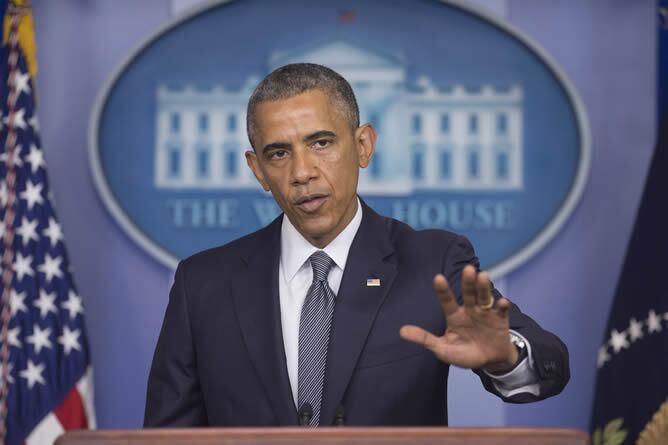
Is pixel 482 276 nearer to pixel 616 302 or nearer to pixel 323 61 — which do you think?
pixel 616 302

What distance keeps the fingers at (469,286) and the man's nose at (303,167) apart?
58 centimetres

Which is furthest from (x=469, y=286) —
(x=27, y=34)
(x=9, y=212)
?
(x=27, y=34)

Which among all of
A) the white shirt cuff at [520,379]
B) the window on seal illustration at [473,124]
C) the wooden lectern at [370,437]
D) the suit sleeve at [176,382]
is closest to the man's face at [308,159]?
the suit sleeve at [176,382]

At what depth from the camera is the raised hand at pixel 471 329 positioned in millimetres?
1423

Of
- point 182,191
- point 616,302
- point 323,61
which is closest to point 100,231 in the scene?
point 182,191

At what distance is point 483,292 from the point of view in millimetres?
1428

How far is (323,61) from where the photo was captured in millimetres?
3410

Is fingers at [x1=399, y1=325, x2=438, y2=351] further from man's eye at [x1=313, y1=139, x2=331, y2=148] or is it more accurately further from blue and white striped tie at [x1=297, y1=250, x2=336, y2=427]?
man's eye at [x1=313, y1=139, x2=331, y2=148]

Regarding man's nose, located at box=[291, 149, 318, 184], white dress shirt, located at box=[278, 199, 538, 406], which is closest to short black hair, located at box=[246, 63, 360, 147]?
man's nose, located at box=[291, 149, 318, 184]

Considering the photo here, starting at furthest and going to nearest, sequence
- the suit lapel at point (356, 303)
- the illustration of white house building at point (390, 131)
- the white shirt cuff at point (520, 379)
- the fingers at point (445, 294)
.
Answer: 1. the illustration of white house building at point (390, 131)
2. the suit lapel at point (356, 303)
3. the white shirt cuff at point (520, 379)
4. the fingers at point (445, 294)

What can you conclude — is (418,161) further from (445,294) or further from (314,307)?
(445,294)

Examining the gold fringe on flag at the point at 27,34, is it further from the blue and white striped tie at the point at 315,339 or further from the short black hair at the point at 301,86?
the blue and white striped tie at the point at 315,339

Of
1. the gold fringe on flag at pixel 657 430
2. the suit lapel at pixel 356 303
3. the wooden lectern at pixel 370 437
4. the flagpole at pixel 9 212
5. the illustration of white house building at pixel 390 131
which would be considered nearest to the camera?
the wooden lectern at pixel 370 437

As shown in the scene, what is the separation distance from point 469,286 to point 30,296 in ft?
7.13
